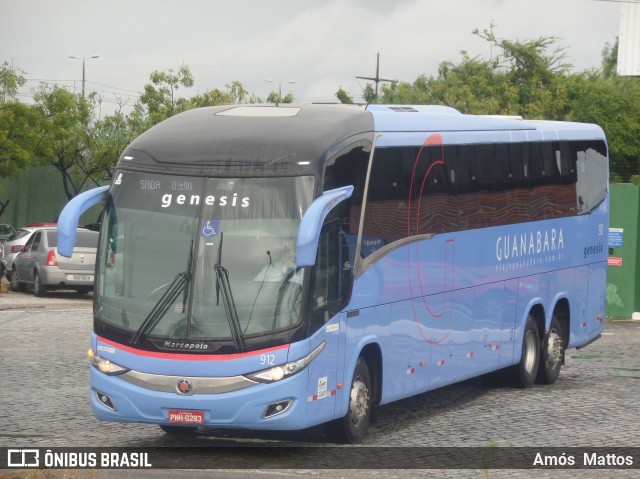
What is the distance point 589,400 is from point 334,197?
223 inches

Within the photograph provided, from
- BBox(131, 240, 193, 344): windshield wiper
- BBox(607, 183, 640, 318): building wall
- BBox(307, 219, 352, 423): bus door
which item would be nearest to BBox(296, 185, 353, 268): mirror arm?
BBox(307, 219, 352, 423): bus door

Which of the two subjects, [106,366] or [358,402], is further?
[358,402]

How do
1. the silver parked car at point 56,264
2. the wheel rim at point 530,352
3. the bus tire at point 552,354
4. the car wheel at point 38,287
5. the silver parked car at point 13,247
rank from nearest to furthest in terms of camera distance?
1. the wheel rim at point 530,352
2. the bus tire at point 552,354
3. the silver parked car at point 56,264
4. the car wheel at point 38,287
5. the silver parked car at point 13,247

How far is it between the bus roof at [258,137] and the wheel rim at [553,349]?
18.0 feet

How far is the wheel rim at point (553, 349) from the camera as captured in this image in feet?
57.7

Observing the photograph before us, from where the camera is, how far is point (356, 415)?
12.2m

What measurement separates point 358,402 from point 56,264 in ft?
61.8

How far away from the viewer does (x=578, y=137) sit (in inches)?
733

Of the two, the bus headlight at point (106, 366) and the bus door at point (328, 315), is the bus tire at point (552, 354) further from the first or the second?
the bus headlight at point (106, 366)

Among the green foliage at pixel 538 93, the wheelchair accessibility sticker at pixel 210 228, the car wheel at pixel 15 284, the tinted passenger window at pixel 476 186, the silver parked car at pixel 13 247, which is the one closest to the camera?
the wheelchair accessibility sticker at pixel 210 228

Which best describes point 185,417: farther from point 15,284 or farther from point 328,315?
point 15,284

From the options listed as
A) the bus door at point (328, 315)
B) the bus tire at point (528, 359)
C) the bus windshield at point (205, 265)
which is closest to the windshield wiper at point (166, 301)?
the bus windshield at point (205, 265)

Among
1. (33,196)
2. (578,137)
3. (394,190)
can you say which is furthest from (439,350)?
(33,196)

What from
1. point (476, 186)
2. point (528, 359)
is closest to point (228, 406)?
point (476, 186)
